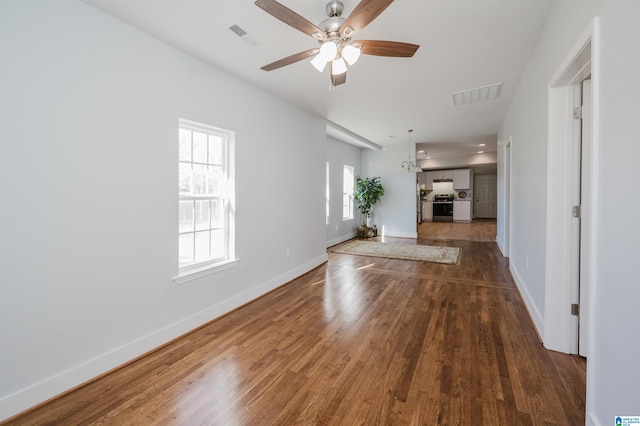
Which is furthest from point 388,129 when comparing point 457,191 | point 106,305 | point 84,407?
point 457,191

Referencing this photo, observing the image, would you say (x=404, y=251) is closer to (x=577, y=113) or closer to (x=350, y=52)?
(x=577, y=113)

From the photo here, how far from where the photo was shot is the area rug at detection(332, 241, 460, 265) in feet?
17.6

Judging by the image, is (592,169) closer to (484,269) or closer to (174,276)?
(174,276)

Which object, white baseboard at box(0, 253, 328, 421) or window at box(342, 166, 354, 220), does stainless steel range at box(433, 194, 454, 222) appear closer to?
window at box(342, 166, 354, 220)

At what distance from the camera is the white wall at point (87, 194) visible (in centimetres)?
163

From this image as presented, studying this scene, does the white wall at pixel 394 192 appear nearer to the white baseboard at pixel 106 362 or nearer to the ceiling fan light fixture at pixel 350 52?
the white baseboard at pixel 106 362

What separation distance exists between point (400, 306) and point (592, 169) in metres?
2.28

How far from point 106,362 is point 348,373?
5.96 feet

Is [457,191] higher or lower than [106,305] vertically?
higher

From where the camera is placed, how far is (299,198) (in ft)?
14.2

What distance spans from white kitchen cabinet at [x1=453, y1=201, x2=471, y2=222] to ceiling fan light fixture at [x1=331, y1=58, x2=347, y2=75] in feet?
39.0

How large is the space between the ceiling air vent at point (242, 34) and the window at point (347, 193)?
5.20m

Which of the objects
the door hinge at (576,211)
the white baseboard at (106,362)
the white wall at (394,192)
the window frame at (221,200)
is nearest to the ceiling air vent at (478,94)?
the door hinge at (576,211)

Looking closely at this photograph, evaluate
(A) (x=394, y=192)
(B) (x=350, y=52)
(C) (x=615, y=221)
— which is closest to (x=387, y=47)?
(B) (x=350, y=52)
